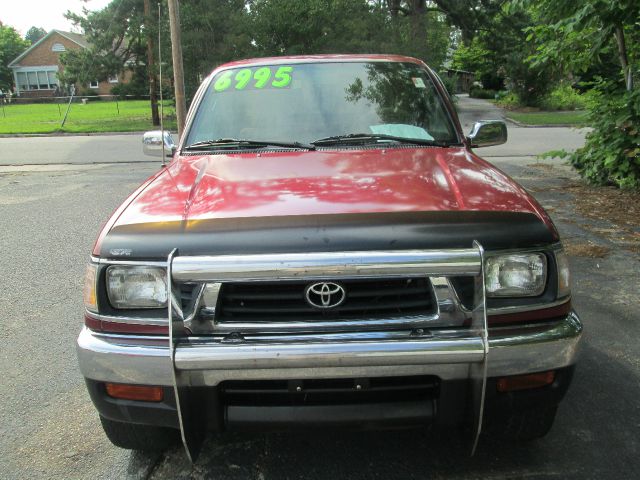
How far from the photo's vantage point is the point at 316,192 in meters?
2.33

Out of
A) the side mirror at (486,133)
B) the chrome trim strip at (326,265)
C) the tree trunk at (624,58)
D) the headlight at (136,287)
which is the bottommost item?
the headlight at (136,287)

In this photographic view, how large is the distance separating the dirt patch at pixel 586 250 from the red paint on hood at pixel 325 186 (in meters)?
3.24

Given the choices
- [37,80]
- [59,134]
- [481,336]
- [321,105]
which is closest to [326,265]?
[481,336]

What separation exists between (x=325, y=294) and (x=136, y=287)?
725 mm

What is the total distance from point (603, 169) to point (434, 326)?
780 cm

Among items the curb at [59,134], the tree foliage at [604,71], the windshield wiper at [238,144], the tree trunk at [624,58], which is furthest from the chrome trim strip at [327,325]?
the curb at [59,134]

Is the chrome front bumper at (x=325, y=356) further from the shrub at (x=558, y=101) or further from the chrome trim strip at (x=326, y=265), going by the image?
the shrub at (x=558, y=101)

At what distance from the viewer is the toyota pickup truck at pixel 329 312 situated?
1942 mm

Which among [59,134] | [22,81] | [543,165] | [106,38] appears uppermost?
[106,38]

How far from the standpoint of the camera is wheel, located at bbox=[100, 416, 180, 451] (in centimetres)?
243

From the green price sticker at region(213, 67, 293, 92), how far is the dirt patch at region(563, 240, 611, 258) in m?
3.59

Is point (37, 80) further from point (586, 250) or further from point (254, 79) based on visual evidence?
point (586, 250)

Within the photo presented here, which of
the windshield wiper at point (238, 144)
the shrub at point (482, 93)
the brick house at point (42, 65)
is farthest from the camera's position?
the brick house at point (42, 65)

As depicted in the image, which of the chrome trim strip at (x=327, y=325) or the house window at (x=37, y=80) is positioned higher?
the chrome trim strip at (x=327, y=325)
